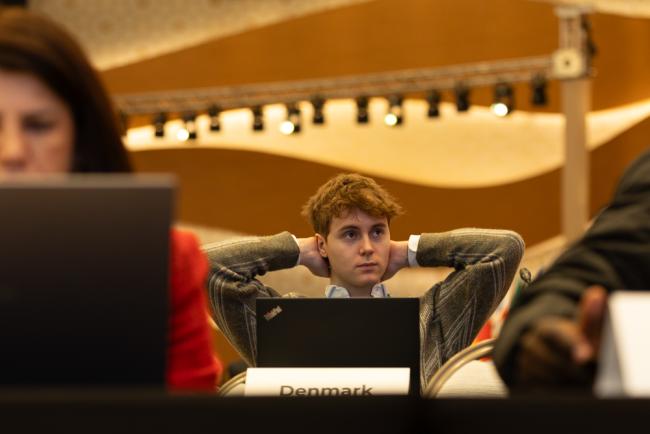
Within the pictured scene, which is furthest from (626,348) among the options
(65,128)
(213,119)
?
(213,119)

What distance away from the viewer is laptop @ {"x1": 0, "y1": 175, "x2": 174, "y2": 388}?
1.20 m

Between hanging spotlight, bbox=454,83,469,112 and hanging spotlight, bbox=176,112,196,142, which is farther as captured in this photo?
hanging spotlight, bbox=176,112,196,142

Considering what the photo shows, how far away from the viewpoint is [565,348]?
4.00 feet

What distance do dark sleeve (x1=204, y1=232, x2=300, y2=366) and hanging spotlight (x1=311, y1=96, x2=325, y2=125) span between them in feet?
14.5

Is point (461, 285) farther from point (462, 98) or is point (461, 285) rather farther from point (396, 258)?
point (462, 98)

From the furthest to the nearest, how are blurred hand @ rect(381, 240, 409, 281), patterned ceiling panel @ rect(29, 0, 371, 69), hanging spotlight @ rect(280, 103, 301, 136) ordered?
patterned ceiling panel @ rect(29, 0, 371, 69), hanging spotlight @ rect(280, 103, 301, 136), blurred hand @ rect(381, 240, 409, 281)

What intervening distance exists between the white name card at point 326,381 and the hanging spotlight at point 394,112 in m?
5.76

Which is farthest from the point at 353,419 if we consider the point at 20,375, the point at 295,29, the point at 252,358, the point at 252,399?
the point at 295,29

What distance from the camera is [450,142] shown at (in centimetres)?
864

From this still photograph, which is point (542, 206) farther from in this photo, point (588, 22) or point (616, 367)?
point (616, 367)

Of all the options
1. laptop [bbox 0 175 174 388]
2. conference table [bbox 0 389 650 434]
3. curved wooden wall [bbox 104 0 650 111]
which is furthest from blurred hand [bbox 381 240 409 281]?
curved wooden wall [bbox 104 0 650 111]

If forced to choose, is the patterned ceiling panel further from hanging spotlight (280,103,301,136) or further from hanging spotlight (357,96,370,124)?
hanging spotlight (357,96,370,124)

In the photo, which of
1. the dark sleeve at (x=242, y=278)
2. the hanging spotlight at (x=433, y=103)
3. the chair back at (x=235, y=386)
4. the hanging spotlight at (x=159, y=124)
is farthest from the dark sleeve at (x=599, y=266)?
the hanging spotlight at (x=159, y=124)

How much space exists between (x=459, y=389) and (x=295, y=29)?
6602mm
